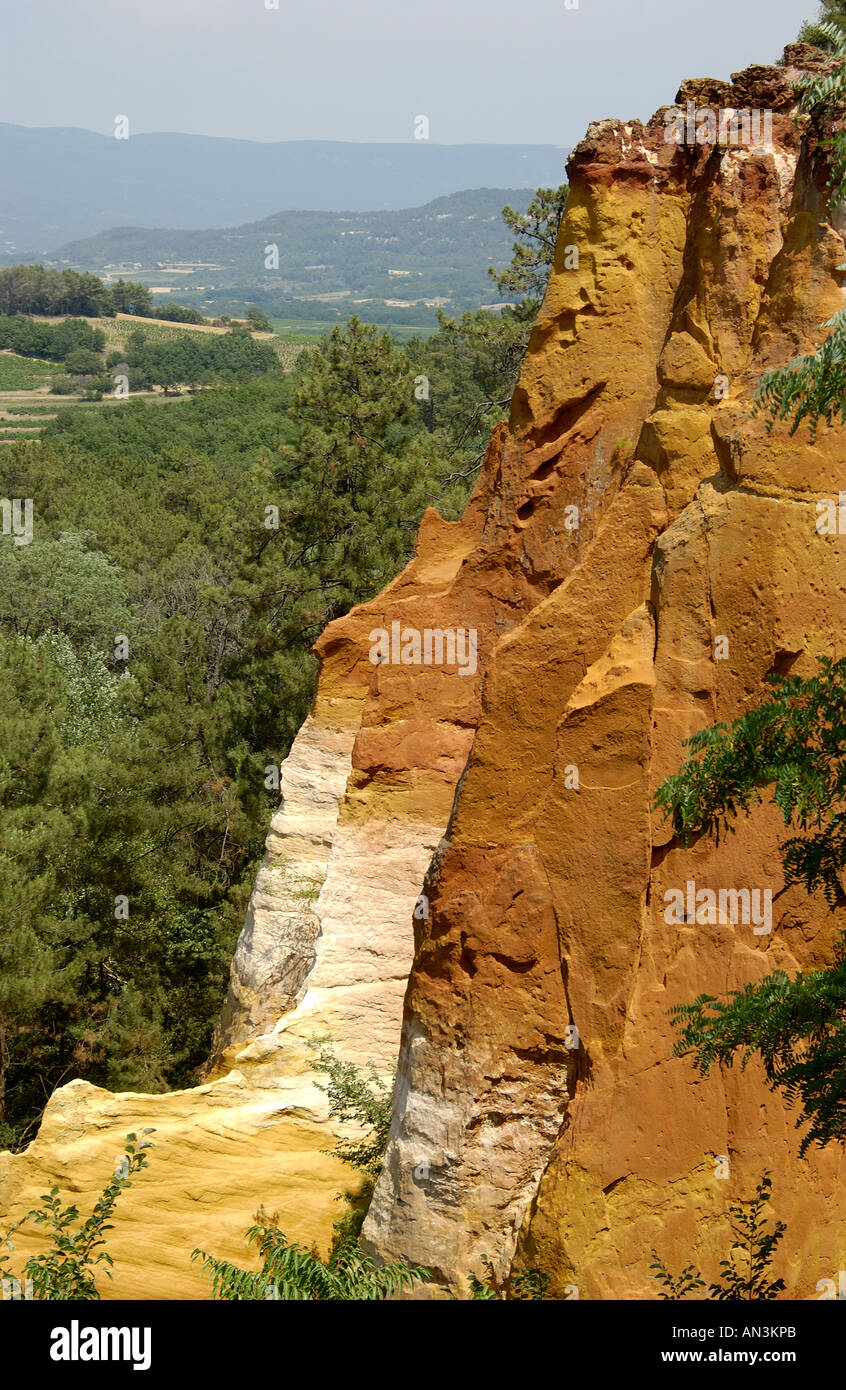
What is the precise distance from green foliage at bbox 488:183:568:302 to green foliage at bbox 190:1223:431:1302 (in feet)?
79.4

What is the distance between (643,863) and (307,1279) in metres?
3.24

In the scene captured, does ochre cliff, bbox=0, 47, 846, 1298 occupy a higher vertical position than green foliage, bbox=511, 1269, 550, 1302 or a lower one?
higher

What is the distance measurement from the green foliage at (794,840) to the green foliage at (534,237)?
2386 centimetres

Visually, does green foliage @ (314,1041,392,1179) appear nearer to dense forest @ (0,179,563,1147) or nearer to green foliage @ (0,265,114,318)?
dense forest @ (0,179,563,1147)

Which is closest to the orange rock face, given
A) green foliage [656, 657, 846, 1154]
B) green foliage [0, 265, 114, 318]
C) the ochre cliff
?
the ochre cliff

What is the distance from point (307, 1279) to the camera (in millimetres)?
7949

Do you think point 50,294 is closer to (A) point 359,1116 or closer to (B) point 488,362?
(B) point 488,362

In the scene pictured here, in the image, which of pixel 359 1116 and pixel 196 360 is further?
pixel 196 360

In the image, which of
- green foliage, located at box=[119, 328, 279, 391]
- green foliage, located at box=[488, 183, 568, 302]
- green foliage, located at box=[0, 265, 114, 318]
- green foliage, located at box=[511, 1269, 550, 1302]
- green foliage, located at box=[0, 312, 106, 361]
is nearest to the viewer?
green foliage, located at box=[511, 1269, 550, 1302]

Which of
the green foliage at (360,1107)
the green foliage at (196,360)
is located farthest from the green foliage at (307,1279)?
the green foliage at (196,360)

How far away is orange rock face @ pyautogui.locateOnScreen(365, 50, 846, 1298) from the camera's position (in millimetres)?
7488

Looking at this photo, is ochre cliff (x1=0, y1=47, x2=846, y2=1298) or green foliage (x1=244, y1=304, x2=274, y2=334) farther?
green foliage (x1=244, y1=304, x2=274, y2=334)

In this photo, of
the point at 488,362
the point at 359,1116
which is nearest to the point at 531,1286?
the point at 359,1116

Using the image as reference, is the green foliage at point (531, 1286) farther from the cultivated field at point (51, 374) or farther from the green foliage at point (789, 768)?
the cultivated field at point (51, 374)
